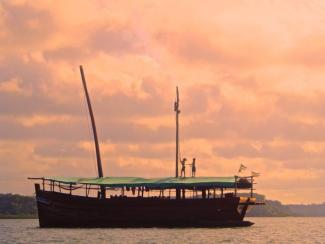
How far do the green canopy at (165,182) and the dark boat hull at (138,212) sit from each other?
46.8 inches

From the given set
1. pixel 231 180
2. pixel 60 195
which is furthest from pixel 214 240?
pixel 60 195

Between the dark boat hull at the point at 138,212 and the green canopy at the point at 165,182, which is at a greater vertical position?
the green canopy at the point at 165,182

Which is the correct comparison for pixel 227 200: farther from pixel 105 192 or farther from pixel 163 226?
pixel 105 192

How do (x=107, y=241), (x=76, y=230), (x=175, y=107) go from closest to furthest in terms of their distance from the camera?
1. (x=107, y=241)
2. (x=76, y=230)
3. (x=175, y=107)

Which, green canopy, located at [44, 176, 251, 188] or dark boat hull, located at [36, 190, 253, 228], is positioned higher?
green canopy, located at [44, 176, 251, 188]

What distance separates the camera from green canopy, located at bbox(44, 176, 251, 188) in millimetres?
64750

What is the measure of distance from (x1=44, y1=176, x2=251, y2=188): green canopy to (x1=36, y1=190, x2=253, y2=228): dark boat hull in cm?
119

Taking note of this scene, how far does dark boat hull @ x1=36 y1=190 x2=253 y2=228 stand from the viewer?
65.1 metres

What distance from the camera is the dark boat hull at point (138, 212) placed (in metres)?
65.1

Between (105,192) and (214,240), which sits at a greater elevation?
(105,192)

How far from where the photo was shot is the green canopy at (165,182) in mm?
64750

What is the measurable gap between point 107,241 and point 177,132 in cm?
1968

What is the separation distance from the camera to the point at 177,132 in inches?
2778

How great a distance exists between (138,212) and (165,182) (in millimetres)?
3391
